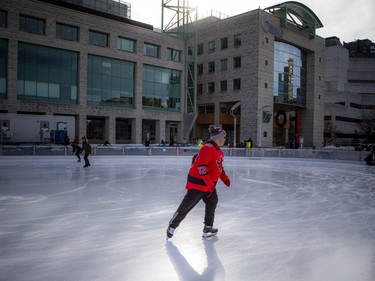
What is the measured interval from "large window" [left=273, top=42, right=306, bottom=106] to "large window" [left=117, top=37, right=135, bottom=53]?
1824 cm

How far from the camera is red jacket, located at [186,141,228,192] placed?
411 cm

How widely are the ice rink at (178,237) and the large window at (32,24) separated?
2458cm

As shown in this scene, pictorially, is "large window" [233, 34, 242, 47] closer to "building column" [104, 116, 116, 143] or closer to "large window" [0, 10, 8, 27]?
"building column" [104, 116, 116, 143]

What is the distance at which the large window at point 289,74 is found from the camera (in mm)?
40156

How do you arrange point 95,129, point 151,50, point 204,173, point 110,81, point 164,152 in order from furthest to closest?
point 151,50 < point 95,129 < point 110,81 < point 164,152 < point 204,173

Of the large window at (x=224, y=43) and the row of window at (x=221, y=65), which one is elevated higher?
the large window at (x=224, y=43)

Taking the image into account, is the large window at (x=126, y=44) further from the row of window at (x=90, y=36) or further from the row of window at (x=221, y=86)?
Result: the row of window at (x=221, y=86)

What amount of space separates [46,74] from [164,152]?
51.9 ft

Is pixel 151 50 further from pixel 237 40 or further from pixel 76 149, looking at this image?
pixel 76 149

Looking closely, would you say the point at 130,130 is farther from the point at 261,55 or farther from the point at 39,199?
the point at 39,199

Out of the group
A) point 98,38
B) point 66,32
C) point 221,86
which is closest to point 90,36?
point 98,38

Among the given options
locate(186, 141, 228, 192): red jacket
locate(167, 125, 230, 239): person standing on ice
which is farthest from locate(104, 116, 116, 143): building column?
locate(186, 141, 228, 192): red jacket

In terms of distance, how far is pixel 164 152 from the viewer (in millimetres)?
21078

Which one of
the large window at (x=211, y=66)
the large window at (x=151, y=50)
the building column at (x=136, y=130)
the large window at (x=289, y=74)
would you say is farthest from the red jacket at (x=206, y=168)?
the large window at (x=211, y=66)
